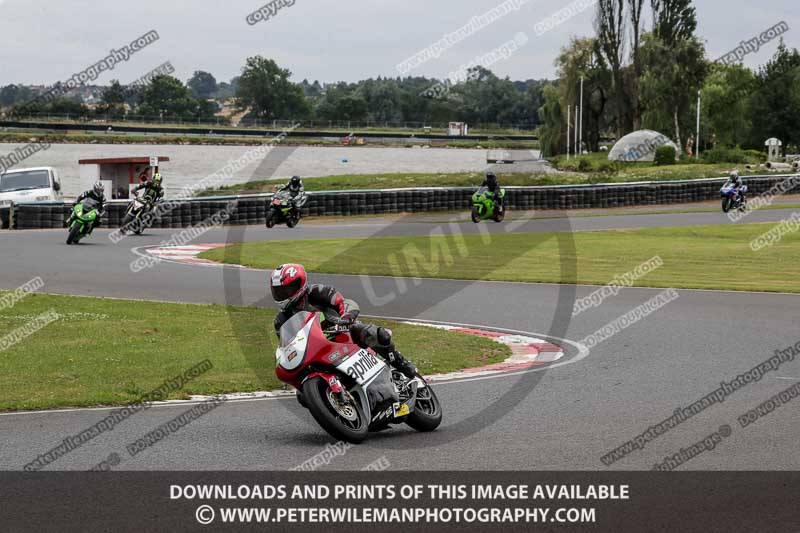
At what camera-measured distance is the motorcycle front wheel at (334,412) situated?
717cm

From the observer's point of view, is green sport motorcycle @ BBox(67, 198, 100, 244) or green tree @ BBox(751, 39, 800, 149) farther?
green tree @ BBox(751, 39, 800, 149)

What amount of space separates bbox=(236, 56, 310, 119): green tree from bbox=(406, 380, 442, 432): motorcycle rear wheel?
140 m

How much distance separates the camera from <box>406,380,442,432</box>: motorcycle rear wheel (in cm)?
781

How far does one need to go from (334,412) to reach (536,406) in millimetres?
2207

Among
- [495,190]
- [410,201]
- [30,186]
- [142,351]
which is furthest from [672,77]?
[142,351]

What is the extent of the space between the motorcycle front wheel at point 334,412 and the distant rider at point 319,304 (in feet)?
1.71

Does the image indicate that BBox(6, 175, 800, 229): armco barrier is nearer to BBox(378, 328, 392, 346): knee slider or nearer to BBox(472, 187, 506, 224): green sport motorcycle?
BBox(472, 187, 506, 224): green sport motorcycle

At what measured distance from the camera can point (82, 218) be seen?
2472 cm

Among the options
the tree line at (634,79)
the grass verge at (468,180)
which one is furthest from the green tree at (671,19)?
the grass verge at (468,180)

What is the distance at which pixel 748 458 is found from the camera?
683 centimetres

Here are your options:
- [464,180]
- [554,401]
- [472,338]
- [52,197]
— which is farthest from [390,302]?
[464,180]

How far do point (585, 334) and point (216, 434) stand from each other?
6.58 m

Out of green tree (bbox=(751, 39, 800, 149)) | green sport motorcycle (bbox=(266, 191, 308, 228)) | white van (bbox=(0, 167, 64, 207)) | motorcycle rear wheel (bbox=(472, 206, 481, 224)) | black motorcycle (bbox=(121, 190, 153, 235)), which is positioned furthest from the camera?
green tree (bbox=(751, 39, 800, 149))

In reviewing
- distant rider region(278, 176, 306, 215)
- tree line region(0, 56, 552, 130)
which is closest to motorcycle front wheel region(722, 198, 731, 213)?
distant rider region(278, 176, 306, 215)
